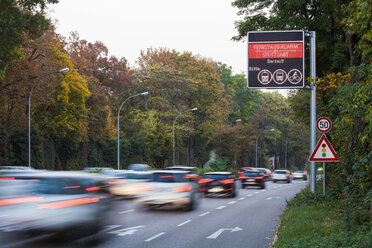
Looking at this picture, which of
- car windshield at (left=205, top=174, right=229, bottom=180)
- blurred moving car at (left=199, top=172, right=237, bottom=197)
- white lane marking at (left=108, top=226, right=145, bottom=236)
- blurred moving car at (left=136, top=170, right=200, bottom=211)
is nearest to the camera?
white lane marking at (left=108, top=226, right=145, bottom=236)

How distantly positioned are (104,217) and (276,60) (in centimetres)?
912

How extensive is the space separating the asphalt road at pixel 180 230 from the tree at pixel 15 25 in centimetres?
1166

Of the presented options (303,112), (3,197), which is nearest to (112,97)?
(303,112)

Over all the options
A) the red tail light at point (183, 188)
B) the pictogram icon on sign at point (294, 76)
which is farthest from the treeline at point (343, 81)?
the red tail light at point (183, 188)

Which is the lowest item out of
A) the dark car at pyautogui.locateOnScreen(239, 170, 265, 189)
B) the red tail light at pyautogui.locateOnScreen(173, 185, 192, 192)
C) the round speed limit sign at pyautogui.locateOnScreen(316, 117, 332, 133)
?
the dark car at pyautogui.locateOnScreen(239, 170, 265, 189)

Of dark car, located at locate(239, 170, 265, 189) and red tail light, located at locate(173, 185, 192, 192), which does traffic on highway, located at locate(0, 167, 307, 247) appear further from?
dark car, located at locate(239, 170, 265, 189)

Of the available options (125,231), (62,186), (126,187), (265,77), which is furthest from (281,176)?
(62,186)

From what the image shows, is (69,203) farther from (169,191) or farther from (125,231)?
(169,191)

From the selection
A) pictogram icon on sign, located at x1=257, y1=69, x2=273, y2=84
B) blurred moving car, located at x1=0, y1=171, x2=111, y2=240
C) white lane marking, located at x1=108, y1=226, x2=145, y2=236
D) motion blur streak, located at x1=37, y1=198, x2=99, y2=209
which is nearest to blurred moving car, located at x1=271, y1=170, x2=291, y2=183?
pictogram icon on sign, located at x1=257, y1=69, x2=273, y2=84

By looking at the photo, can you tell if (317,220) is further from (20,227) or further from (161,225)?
(20,227)

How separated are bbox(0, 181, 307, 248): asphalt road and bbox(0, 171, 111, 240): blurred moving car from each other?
0.30m

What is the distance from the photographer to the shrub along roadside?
8.71 m

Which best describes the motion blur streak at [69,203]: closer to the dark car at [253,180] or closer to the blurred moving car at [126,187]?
the blurred moving car at [126,187]

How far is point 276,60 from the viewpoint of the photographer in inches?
710
